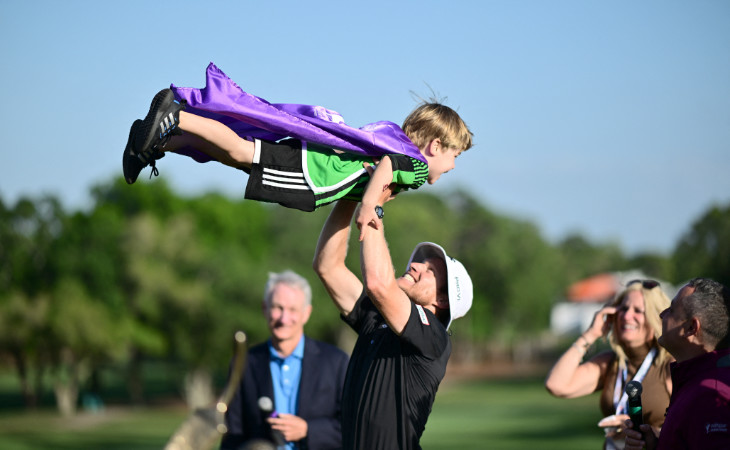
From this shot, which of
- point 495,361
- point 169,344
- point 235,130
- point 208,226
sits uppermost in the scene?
point 208,226

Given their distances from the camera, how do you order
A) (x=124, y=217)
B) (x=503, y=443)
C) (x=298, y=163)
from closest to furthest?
1. (x=298, y=163)
2. (x=503, y=443)
3. (x=124, y=217)

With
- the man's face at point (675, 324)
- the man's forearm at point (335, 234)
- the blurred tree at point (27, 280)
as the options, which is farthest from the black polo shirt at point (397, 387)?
the blurred tree at point (27, 280)

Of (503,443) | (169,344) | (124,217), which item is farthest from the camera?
(124,217)

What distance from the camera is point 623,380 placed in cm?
543

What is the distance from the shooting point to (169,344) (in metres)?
50.1

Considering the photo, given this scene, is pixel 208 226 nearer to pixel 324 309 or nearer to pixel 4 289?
pixel 324 309

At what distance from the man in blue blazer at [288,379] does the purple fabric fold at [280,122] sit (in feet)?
5.70

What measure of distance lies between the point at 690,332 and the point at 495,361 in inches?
3506

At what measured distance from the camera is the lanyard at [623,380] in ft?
17.1

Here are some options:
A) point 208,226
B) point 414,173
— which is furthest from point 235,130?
point 208,226

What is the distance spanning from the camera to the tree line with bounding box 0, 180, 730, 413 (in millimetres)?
45250

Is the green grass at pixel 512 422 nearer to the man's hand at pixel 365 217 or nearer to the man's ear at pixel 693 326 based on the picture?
the man's ear at pixel 693 326

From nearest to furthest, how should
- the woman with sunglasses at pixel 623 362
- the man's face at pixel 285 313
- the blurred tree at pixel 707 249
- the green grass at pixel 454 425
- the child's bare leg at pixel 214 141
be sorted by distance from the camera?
1. the child's bare leg at pixel 214 141
2. the woman with sunglasses at pixel 623 362
3. the man's face at pixel 285 313
4. the green grass at pixel 454 425
5. the blurred tree at pixel 707 249

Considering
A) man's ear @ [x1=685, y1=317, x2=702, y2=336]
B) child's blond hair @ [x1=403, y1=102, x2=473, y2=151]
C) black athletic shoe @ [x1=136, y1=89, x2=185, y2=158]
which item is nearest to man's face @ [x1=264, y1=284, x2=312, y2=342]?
child's blond hair @ [x1=403, y1=102, x2=473, y2=151]
